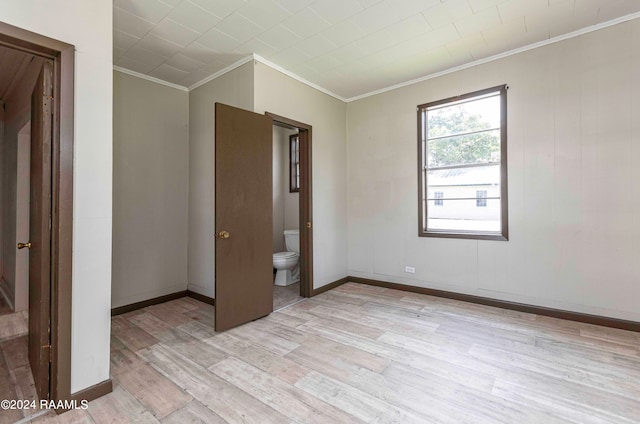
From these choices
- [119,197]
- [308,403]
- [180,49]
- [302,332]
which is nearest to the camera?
[308,403]

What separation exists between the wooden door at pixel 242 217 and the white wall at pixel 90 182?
932 mm

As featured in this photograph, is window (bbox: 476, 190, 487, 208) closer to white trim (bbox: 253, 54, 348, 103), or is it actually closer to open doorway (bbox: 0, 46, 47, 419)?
white trim (bbox: 253, 54, 348, 103)

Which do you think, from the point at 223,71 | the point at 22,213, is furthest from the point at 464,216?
the point at 22,213

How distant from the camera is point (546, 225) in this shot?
9.93 ft

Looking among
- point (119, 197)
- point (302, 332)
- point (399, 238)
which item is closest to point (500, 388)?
point (302, 332)

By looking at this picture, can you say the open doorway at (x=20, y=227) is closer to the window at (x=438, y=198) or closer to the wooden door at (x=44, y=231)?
the wooden door at (x=44, y=231)

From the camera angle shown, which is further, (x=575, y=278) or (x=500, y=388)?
(x=575, y=278)

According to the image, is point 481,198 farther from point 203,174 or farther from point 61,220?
point 61,220

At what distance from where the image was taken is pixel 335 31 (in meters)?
2.75

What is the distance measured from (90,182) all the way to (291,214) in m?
3.54

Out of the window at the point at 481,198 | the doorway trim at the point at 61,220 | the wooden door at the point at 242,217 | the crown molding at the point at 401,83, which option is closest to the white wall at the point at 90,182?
the doorway trim at the point at 61,220

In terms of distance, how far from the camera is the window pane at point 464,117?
3.39 metres

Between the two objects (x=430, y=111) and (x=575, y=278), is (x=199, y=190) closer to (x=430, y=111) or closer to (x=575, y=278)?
(x=430, y=111)

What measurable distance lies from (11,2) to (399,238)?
398 cm
